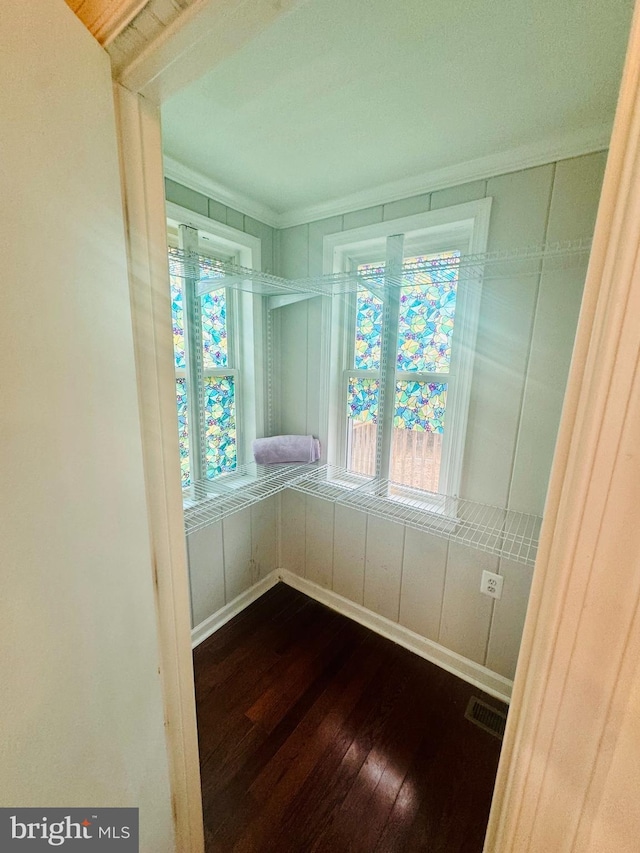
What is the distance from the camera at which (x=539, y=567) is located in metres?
0.43

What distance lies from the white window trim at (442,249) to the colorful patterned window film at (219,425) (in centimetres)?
55

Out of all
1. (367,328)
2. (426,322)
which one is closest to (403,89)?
(426,322)

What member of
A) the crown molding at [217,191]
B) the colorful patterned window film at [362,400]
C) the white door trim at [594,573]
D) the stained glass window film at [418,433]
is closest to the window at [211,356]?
the crown molding at [217,191]

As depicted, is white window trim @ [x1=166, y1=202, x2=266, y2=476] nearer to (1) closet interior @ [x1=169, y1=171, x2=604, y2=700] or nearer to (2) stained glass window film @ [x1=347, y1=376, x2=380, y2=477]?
(1) closet interior @ [x1=169, y1=171, x2=604, y2=700]

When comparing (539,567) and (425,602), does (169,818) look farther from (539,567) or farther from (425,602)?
(425,602)

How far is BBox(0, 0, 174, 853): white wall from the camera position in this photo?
1.31 feet

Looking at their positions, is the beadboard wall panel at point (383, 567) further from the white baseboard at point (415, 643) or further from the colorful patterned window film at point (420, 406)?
the colorful patterned window film at point (420, 406)

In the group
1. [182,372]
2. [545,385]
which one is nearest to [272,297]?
[182,372]

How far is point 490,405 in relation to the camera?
133 centimetres

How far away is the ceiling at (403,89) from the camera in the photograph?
726mm

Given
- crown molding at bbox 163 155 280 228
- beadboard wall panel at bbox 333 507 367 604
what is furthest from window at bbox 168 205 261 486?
beadboard wall panel at bbox 333 507 367 604

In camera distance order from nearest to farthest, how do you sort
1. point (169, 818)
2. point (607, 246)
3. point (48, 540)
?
point (607, 246) → point (48, 540) → point (169, 818)

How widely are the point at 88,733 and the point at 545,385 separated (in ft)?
5.06

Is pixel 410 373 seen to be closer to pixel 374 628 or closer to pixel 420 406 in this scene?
pixel 420 406
